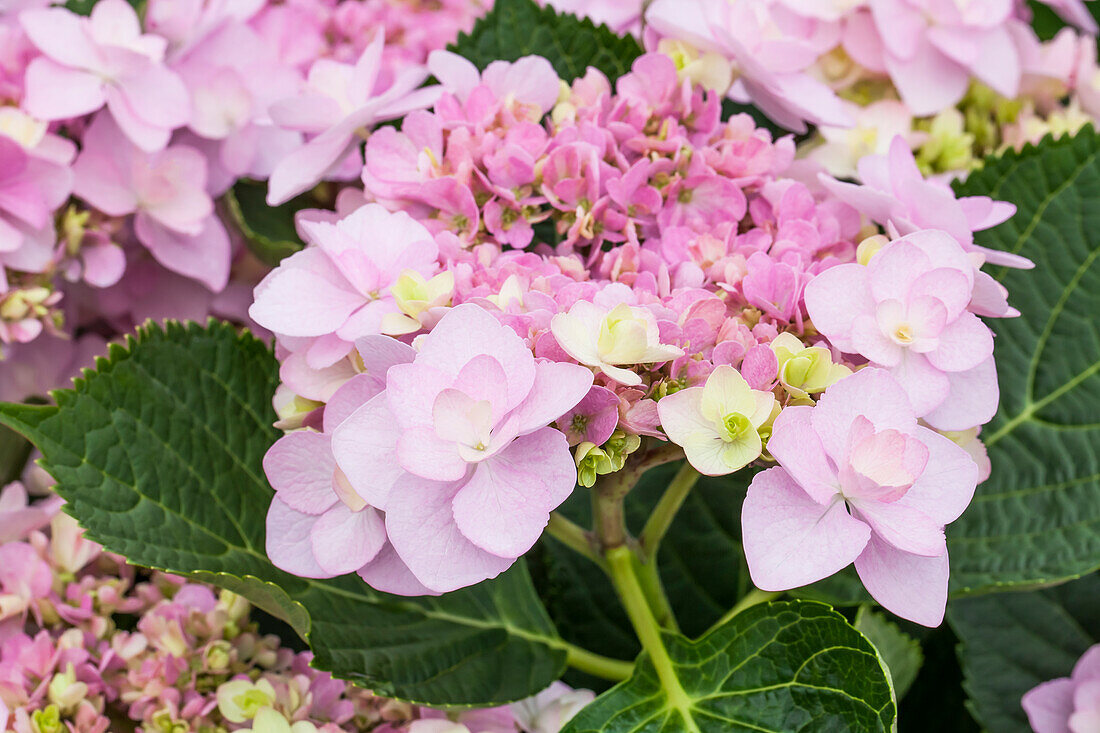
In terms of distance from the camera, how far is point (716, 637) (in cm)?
53

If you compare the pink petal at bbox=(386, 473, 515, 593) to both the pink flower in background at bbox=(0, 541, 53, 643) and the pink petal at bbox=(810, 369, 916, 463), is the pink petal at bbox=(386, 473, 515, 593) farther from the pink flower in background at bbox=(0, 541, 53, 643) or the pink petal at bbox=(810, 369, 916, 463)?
the pink flower in background at bbox=(0, 541, 53, 643)

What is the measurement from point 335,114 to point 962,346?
13.5 inches

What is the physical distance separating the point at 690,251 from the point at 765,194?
0.21 ft

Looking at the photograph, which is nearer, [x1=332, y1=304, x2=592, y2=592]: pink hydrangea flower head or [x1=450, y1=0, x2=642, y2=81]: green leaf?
[x1=332, y1=304, x2=592, y2=592]: pink hydrangea flower head

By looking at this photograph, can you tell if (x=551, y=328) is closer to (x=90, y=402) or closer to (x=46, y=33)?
(x=90, y=402)

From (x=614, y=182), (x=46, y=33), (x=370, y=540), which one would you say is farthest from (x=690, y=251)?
(x=46, y=33)

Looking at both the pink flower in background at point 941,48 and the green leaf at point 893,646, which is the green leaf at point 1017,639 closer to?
the green leaf at point 893,646

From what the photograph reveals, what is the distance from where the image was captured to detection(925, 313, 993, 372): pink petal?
1.40ft

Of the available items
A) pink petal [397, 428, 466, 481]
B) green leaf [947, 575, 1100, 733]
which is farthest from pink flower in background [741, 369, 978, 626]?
green leaf [947, 575, 1100, 733]

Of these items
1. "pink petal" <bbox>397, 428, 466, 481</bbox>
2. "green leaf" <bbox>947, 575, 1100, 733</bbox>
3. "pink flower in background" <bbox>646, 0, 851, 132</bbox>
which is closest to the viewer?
"pink petal" <bbox>397, 428, 466, 481</bbox>

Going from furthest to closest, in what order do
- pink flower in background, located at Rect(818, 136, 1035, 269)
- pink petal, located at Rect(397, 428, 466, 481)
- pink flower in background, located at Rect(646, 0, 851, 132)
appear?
pink flower in background, located at Rect(646, 0, 851, 132)
pink flower in background, located at Rect(818, 136, 1035, 269)
pink petal, located at Rect(397, 428, 466, 481)

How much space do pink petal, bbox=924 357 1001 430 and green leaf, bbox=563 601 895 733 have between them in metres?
0.10

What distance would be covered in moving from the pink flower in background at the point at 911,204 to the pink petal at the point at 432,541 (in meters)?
0.23

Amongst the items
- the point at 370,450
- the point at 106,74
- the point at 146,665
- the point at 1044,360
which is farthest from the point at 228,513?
the point at 1044,360
